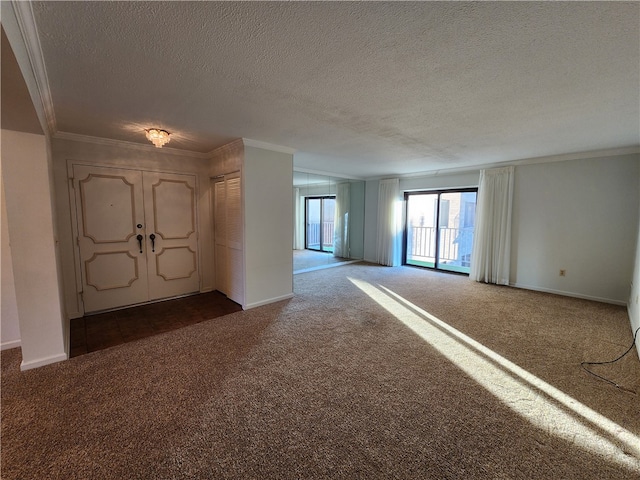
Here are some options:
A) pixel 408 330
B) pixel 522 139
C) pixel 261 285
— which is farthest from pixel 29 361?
pixel 522 139

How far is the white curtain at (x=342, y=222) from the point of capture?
7.06 meters

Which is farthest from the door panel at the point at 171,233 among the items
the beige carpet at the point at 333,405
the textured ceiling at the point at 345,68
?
the beige carpet at the point at 333,405

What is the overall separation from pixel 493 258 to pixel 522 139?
2439mm

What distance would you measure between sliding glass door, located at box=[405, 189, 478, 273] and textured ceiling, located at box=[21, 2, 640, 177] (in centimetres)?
286

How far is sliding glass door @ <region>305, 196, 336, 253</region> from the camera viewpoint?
6.89 m

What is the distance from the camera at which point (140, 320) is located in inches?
134

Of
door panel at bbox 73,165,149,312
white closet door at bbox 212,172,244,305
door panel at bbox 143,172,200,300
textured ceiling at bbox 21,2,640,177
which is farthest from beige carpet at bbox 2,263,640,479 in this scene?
textured ceiling at bbox 21,2,640,177

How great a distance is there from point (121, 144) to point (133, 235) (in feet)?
4.02

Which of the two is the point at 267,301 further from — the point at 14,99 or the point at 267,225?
the point at 14,99

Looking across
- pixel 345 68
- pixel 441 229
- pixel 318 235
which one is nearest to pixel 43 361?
pixel 345 68

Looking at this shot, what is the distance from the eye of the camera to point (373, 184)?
282 inches

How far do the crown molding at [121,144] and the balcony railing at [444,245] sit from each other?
5.09 m

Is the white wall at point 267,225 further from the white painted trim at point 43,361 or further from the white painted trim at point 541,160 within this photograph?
the white painted trim at point 541,160

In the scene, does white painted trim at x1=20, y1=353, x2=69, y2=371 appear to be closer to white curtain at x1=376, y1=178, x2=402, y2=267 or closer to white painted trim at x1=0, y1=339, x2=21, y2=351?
white painted trim at x1=0, y1=339, x2=21, y2=351
